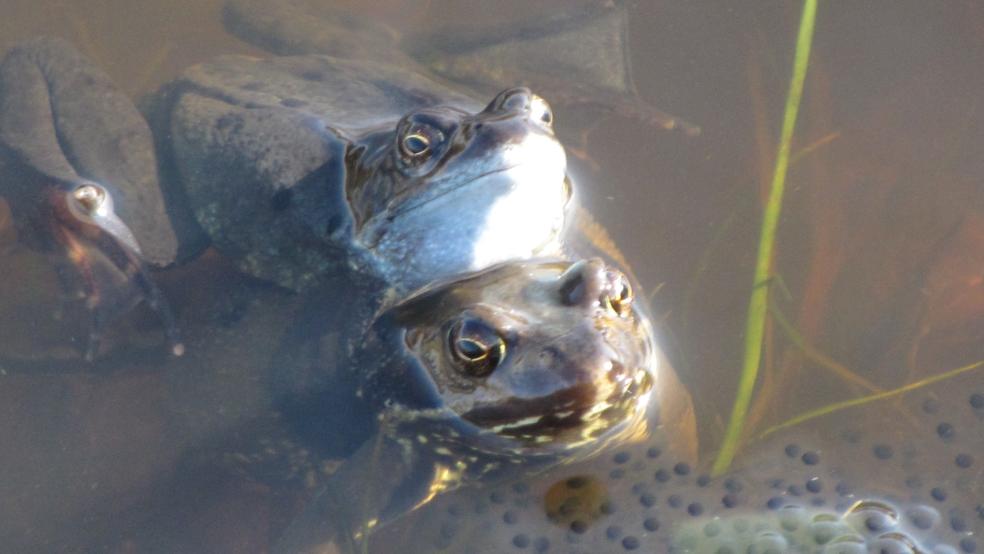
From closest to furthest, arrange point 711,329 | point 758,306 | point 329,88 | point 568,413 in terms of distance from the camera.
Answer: point 568,413 < point 758,306 < point 711,329 < point 329,88

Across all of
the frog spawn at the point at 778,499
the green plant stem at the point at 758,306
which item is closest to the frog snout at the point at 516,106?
the green plant stem at the point at 758,306

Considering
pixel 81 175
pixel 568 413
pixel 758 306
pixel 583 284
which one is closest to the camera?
pixel 568 413

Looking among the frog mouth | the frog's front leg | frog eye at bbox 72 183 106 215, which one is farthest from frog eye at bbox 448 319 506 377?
frog eye at bbox 72 183 106 215

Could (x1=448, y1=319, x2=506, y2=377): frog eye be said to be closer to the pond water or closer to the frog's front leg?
the pond water

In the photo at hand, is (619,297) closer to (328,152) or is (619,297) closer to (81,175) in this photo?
(328,152)

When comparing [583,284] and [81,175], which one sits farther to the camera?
[81,175]

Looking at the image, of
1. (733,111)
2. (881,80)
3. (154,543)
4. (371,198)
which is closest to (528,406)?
(371,198)

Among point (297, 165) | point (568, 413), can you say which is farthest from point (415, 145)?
point (568, 413)
